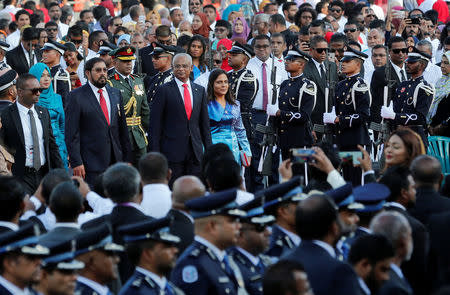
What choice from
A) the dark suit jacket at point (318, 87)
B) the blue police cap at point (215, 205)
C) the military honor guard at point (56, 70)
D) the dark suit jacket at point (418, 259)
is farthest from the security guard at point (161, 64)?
the blue police cap at point (215, 205)

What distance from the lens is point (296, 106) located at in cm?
1177

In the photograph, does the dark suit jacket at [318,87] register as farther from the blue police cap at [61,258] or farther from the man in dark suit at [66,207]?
the blue police cap at [61,258]

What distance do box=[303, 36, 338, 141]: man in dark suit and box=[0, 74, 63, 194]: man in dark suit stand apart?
12.8ft

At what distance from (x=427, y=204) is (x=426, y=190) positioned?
10 centimetres

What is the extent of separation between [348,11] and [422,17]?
83.5 inches

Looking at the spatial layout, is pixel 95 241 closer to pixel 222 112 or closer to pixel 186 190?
pixel 186 190

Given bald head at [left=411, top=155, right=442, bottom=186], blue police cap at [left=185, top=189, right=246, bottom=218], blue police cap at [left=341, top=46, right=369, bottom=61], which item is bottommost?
bald head at [left=411, top=155, right=442, bottom=186]

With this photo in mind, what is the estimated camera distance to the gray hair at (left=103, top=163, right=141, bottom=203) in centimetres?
663

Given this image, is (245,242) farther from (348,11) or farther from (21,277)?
(348,11)

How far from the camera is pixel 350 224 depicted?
19.9ft

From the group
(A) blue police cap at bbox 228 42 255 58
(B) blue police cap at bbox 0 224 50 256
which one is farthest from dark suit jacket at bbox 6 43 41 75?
(B) blue police cap at bbox 0 224 50 256

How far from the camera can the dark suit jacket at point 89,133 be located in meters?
9.91

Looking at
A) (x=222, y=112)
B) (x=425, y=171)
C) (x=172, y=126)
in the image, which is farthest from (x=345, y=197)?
(x=222, y=112)

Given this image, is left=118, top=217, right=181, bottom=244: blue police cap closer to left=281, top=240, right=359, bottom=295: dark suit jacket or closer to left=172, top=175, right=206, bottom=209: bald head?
left=281, top=240, right=359, bottom=295: dark suit jacket
